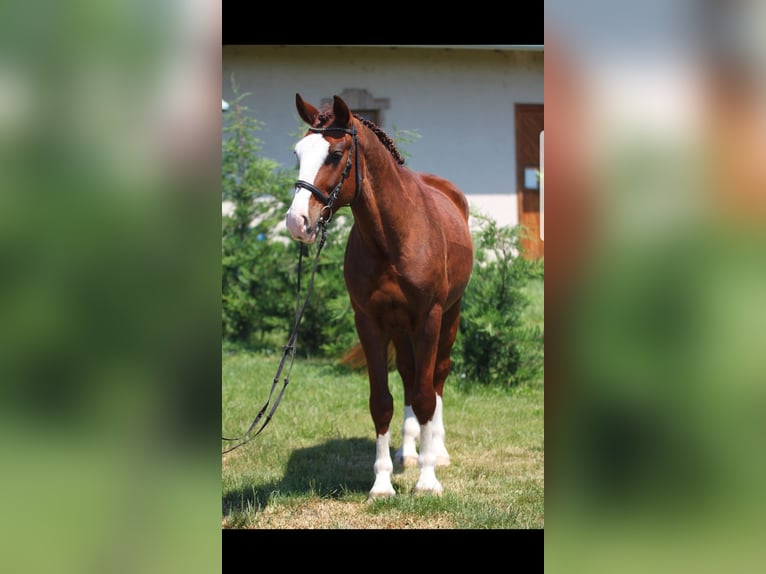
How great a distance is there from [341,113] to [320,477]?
219 cm

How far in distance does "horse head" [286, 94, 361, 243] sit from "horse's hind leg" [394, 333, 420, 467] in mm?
1180

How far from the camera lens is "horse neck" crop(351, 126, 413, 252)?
11.6ft

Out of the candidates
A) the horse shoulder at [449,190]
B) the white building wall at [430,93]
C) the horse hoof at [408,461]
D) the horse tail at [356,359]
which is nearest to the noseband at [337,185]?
the horse shoulder at [449,190]

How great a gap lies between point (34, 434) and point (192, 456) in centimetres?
40

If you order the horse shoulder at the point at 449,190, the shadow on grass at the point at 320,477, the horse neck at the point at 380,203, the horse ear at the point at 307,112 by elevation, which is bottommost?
the shadow on grass at the point at 320,477

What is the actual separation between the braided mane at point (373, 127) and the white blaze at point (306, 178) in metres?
0.12

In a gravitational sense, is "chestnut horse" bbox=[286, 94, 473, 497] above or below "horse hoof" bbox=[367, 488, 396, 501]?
above

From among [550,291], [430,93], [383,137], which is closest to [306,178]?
[383,137]

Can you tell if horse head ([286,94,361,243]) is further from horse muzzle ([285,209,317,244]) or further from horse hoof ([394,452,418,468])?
horse hoof ([394,452,418,468])

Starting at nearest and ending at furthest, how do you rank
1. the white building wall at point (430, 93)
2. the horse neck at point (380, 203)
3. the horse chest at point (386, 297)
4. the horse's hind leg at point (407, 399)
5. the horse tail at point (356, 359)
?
1. the horse neck at point (380, 203)
2. the horse chest at point (386, 297)
3. the horse's hind leg at point (407, 399)
4. the horse tail at point (356, 359)
5. the white building wall at point (430, 93)

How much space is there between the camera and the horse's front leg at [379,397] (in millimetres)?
3840

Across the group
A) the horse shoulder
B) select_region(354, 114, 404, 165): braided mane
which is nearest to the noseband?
select_region(354, 114, 404, 165): braided mane

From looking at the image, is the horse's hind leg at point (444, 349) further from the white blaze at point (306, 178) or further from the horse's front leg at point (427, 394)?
the white blaze at point (306, 178)

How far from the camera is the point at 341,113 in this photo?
3303 millimetres
